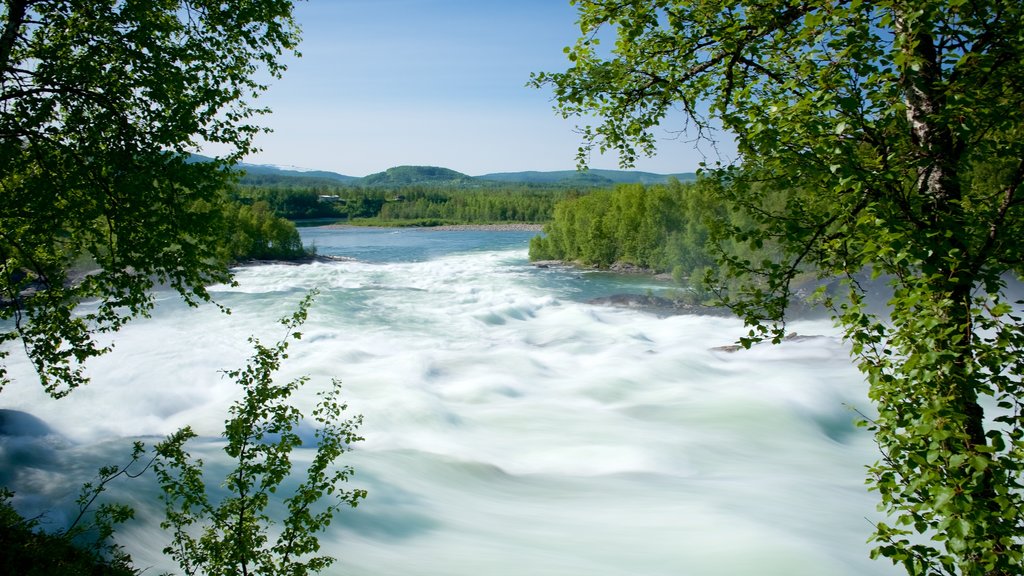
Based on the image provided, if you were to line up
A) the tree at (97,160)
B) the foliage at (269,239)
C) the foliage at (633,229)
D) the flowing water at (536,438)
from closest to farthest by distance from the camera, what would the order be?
the tree at (97,160) < the flowing water at (536,438) < the foliage at (633,229) < the foliage at (269,239)

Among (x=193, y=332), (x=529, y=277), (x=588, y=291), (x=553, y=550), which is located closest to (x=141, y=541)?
(x=553, y=550)

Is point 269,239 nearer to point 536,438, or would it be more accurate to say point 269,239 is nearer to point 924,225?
point 536,438

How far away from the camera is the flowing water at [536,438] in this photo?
8.95m

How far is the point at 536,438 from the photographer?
1350 centimetres

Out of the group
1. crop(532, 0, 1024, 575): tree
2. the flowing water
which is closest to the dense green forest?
the flowing water

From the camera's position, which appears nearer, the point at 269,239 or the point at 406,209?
the point at 269,239

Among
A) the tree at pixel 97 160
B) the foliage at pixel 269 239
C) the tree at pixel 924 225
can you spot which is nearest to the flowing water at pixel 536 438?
the tree at pixel 924 225

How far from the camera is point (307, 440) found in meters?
12.9

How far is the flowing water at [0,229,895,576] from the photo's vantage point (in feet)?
29.4

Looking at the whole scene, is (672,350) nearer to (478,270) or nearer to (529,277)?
(529,277)

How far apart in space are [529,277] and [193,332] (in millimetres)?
22429

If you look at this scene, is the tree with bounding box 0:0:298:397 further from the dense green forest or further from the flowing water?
the dense green forest

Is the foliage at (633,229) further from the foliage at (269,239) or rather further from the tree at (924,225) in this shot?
the tree at (924,225)

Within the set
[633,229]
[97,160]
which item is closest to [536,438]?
[97,160]
